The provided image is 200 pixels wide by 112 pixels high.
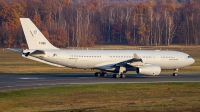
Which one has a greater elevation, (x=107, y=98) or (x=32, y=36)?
(x=32, y=36)

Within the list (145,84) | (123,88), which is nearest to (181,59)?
(145,84)

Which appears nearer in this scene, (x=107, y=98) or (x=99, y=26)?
(x=107, y=98)

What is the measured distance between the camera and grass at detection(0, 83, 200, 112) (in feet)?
85.3

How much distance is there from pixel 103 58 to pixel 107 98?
15.5 meters

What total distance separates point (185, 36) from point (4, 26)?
43603 millimetres

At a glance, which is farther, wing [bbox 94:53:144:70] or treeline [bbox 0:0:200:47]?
treeline [bbox 0:0:200:47]

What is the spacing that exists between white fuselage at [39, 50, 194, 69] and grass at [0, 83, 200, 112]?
25.9 feet

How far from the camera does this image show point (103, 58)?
151 feet

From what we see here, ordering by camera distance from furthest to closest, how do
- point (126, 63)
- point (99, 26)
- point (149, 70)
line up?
point (99, 26), point (126, 63), point (149, 70)

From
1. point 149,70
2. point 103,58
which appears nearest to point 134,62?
point 149,70

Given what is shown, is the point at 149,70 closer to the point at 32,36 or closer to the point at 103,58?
the point at 103,58

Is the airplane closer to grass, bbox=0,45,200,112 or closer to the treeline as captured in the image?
grass, bbox=0,45,200,112

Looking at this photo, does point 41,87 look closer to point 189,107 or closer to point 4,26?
point 189,107

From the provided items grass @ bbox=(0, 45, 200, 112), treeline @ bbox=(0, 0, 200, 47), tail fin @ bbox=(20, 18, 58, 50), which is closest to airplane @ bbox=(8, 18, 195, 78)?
tail fin @ bbox=(20, 18, 58, 50)
